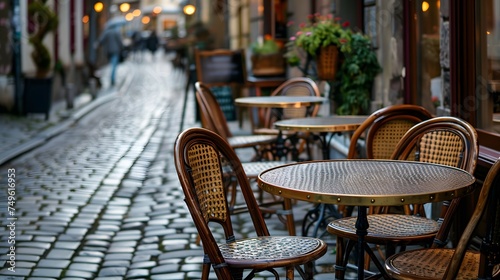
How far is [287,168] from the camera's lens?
13.8ft

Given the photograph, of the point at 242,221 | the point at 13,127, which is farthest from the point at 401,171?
the point at 13,127

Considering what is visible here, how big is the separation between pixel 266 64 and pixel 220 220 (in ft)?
29.1

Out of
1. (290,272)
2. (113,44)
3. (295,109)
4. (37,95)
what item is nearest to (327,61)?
(295,109)

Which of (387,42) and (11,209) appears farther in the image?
(387,42)

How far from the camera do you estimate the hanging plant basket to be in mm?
Result: 8164

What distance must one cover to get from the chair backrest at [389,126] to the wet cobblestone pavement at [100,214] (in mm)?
816

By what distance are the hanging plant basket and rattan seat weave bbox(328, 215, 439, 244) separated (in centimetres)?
373

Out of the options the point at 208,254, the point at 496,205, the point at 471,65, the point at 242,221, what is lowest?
the point at 242,221

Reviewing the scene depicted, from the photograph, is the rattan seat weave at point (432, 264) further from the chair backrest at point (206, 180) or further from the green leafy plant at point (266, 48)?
the green leafy plant at point (266, 48)

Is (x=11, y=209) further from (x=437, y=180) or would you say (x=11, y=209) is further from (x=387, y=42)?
(x=437, y=180)

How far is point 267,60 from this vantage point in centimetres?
1284

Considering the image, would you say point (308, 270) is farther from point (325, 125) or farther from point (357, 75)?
point (357, 75)

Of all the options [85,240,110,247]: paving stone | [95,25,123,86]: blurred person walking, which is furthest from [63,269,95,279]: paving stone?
[95,25,123,86]: blurred person walking

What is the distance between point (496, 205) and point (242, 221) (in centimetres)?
414
